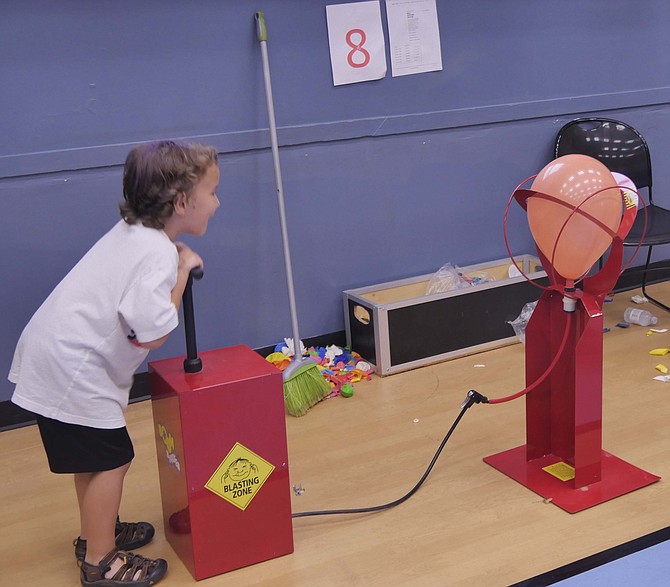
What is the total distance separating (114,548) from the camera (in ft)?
6.59

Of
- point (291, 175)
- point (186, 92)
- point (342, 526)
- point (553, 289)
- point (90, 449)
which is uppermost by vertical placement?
point (186, 92)

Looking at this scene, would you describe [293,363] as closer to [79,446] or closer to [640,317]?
[79,446]

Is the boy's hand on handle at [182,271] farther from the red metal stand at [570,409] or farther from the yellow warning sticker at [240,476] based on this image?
the red metal stand at [570,409]

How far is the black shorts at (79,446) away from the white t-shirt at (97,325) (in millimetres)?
38

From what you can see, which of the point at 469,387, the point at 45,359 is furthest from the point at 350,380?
the point at 45,359

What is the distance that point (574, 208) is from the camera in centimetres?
205

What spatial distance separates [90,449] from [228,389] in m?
0.33

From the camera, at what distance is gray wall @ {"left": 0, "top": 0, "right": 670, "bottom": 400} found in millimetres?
2854

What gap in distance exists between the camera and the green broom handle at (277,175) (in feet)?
9.83

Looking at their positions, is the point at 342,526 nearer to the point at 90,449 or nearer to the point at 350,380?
the point at 90,449

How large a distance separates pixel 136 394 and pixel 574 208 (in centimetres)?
179

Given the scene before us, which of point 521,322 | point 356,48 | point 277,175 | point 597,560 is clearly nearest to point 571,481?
point 597,560

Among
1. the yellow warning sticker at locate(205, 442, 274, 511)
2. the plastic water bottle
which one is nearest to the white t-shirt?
the yellow warning sticker at locate(205, 442, 274, 511)

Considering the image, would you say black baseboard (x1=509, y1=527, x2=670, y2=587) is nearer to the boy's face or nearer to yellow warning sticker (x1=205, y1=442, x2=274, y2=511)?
yellow warning sticker (x1=205, y1=442, x2=274, y2=511)
